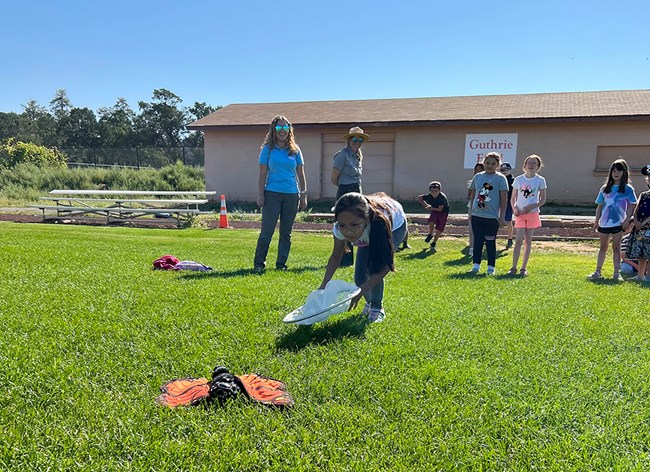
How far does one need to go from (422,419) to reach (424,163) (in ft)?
54.5

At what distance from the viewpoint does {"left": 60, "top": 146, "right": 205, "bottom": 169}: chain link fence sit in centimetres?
3415

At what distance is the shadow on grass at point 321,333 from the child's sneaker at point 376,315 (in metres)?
0.06

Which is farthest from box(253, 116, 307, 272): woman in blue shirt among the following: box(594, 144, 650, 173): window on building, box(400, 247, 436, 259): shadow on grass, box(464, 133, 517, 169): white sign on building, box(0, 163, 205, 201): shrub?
box(0, 163, 205, 201): shrub

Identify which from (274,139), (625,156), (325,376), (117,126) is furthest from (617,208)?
(117,126)

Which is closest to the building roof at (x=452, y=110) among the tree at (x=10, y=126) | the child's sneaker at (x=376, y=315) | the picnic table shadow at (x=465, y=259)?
the picnic table shadow at (x=465, y=259)

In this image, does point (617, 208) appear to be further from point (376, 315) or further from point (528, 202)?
point (376, 315)

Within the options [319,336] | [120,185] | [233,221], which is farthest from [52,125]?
[319,336]

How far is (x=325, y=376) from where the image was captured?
2771 millimetres

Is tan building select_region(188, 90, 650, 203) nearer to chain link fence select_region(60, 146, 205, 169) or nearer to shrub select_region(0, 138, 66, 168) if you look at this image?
chain link fence select_region(60, 146, 205, 169)

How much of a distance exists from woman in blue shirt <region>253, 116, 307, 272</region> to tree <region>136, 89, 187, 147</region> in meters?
61.3

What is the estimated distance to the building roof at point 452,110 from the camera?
16.8 meters

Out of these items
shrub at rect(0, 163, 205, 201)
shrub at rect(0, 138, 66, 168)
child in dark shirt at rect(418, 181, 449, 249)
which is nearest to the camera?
child in dark shirt at rect(418, 181, 449, 249)

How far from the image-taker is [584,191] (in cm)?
1669

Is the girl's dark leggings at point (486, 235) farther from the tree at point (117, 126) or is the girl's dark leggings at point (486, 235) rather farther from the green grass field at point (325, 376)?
the tree at point (117, 126)
